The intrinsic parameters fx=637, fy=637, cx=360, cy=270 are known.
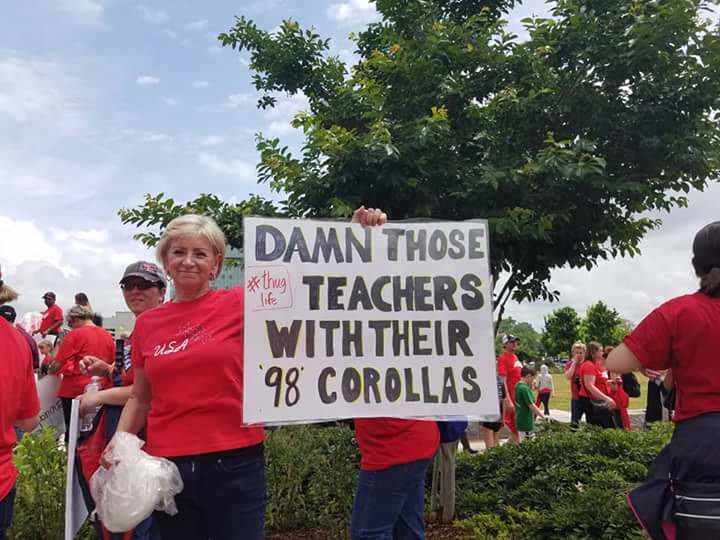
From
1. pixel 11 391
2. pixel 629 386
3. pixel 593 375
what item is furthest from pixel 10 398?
pixel 629 386

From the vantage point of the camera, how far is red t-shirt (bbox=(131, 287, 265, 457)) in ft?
7.30

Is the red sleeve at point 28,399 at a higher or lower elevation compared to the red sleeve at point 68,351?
lower

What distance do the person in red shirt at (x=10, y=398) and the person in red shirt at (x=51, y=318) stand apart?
31.0 feet

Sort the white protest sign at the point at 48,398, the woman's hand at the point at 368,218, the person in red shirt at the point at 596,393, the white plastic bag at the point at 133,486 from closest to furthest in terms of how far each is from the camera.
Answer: the white plastic bag at the point at 133,486 < the woman's hand at the point at 368,218 < the white protest sign at the point at 48,398 < the person in red shirt at the point at 596,393

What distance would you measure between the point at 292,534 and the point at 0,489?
2728 mm

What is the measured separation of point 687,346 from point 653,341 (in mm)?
116

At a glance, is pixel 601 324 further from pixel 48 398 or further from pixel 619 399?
pixel 48 398

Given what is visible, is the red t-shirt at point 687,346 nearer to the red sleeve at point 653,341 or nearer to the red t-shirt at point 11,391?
the red sleeve at point 653,341

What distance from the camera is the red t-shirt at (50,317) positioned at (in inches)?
447

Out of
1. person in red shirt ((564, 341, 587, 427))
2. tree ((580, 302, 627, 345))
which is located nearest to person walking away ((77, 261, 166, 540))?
person in red shirt ((564, 341, 587, 427))

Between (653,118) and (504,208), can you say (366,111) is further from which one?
(653,118)

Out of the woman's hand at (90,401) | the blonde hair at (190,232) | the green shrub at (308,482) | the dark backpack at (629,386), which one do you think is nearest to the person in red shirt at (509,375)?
the dark backpack at (629,386)

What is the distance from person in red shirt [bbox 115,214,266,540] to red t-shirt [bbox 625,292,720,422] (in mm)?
1480

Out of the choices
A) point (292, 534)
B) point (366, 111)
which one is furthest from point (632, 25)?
point (292, 534)
